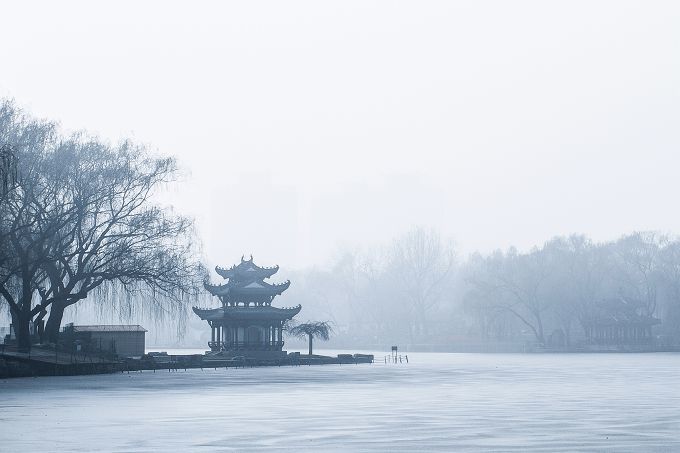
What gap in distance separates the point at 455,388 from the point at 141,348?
155ft

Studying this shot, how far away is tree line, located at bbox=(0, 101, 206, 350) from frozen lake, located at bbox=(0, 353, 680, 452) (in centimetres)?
1539

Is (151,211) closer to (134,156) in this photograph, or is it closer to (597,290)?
(134,156)

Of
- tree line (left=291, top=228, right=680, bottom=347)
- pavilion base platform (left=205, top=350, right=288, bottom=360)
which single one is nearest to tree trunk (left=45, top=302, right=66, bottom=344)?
pavilion base platform (left=205, top=350, right=288, bottom=360)

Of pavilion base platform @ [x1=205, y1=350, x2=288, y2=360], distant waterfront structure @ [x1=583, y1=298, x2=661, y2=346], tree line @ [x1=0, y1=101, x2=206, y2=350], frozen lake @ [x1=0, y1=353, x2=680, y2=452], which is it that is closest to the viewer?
frozen lake @ [x1=0, y1=353, x2=680, y2=452]

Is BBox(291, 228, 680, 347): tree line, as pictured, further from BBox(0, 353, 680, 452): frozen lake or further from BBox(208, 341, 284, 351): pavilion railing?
BBox(0, 353, 680, 452): frozen lake

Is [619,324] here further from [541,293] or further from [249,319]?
[249,319]

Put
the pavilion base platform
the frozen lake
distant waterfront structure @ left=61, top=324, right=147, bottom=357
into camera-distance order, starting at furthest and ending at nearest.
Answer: the pavilion base platform < distant waterfront structure @ left=61, top=324, right=147, bottom=357 < the frozen lake

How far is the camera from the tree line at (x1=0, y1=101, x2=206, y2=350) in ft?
207

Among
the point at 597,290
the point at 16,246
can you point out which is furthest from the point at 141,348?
the point at 597,290

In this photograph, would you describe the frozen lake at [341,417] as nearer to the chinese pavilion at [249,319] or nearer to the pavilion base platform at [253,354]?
the pavilion base platform at [253,354]

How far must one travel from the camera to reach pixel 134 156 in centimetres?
7119

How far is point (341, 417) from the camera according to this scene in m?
30.6

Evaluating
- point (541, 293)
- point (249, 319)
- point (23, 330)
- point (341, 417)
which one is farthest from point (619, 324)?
point (341, 417)

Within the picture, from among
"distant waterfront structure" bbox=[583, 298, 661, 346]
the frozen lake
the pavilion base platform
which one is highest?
"distant waterfront structure" bbox=[583, 298, 661, 346]
